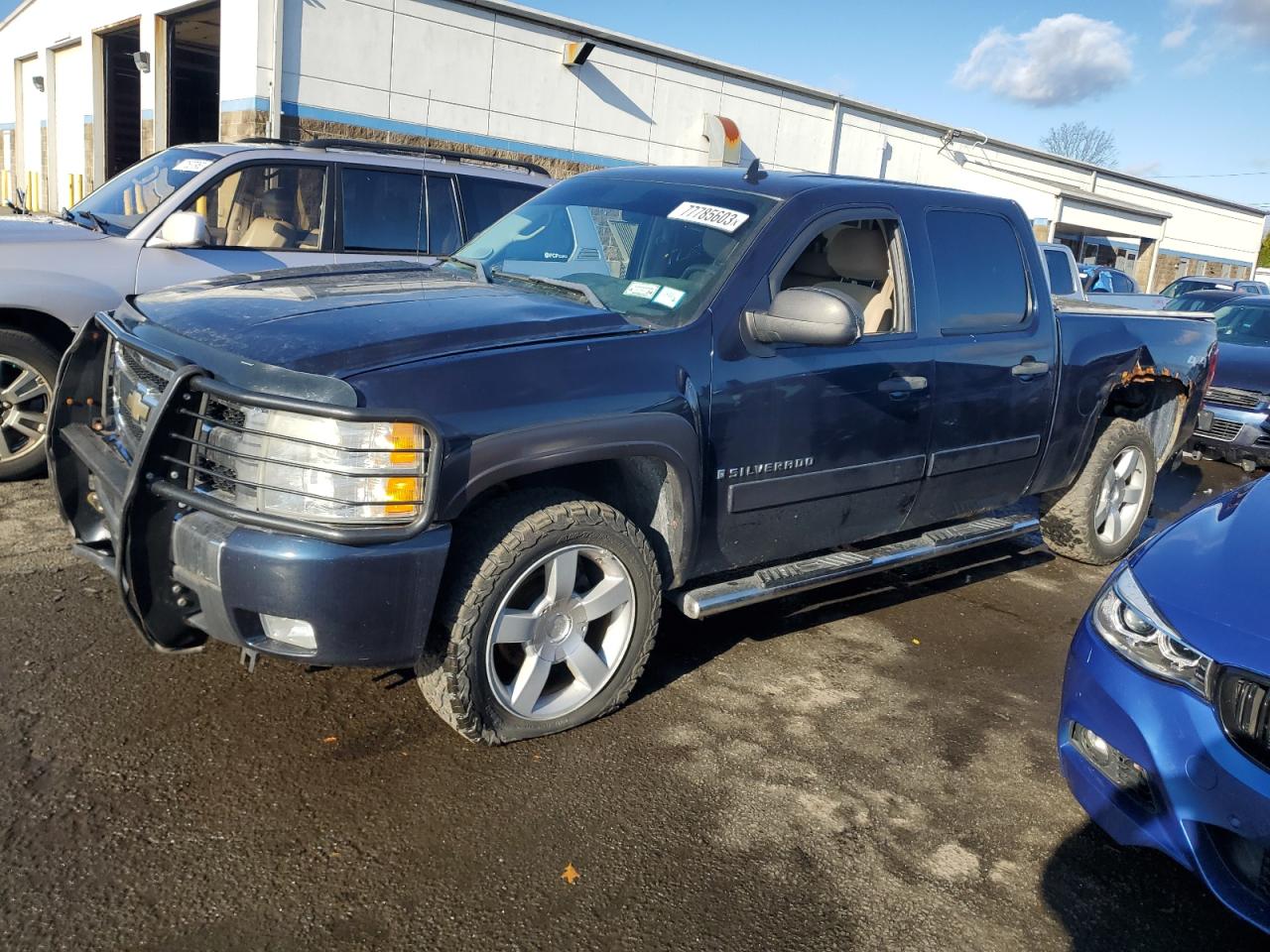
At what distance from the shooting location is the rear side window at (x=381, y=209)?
255 inches

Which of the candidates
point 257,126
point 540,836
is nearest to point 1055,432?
point 540,836

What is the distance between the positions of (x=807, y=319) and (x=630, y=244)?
881 millimetres

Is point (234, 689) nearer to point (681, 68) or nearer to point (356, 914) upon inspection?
point (356, 914)

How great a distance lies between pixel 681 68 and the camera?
21.0m

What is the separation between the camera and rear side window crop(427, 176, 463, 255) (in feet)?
22.3

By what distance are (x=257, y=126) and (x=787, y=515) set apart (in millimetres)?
13838

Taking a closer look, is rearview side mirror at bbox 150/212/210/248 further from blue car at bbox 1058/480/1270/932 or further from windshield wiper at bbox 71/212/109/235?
blue car at bbox 1058/480/1270/932

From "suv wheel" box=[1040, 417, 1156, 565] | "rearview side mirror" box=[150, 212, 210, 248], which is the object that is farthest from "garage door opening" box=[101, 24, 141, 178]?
"suv wheel" box=[1040, 417, 1156, 565]

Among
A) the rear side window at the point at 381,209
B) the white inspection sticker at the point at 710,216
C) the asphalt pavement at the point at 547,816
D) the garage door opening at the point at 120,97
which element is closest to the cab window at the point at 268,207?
the rear side window at the point at 381,209

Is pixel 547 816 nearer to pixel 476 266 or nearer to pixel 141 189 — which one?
pixel 476 266

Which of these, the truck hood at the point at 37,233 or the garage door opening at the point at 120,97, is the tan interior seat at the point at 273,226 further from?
the garage door opening at the point at 120,97

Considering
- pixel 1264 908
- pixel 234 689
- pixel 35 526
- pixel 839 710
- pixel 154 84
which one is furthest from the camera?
pixel 154 84

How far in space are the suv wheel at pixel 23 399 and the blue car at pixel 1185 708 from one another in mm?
5082

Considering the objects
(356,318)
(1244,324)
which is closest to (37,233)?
(356,318)
